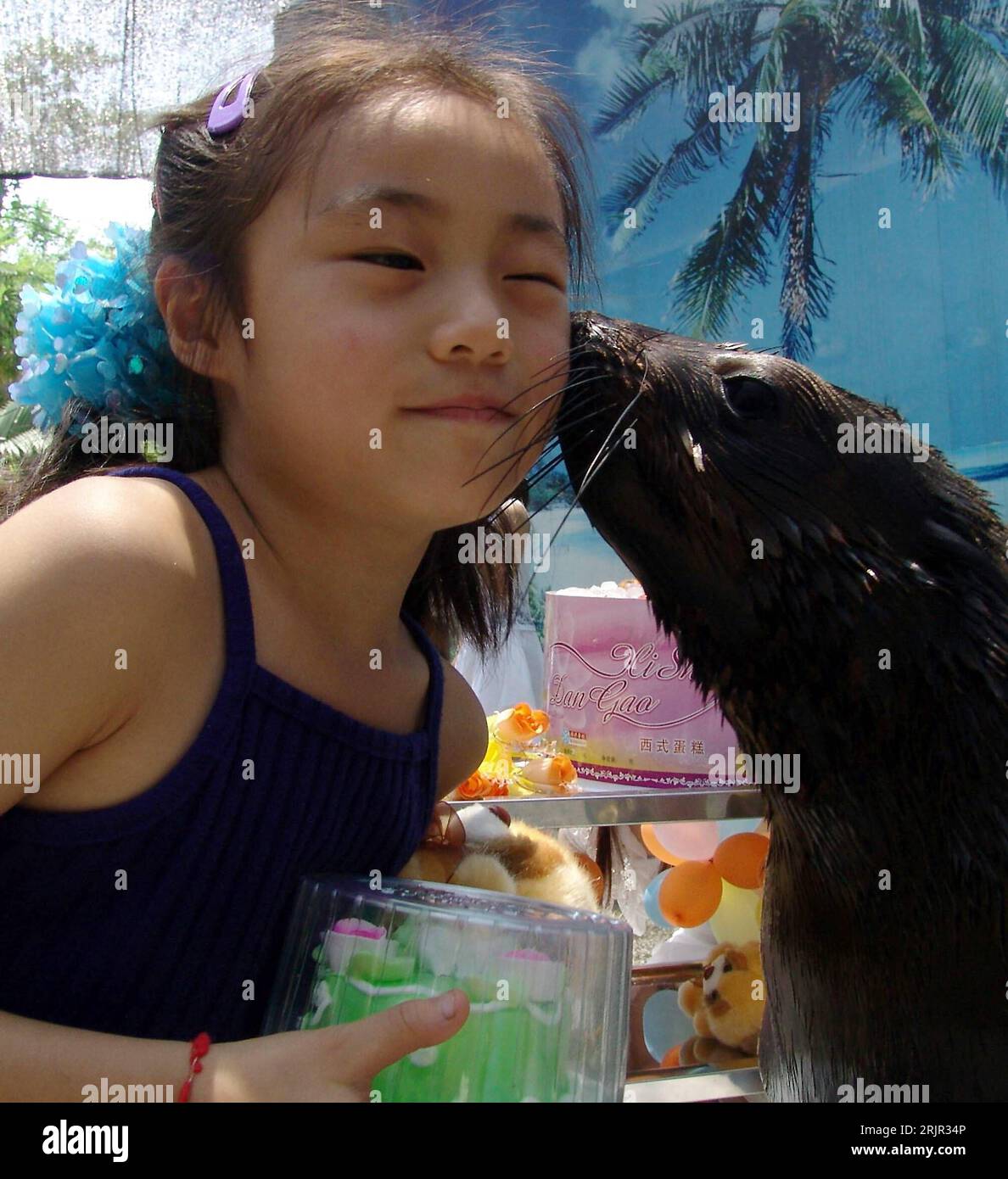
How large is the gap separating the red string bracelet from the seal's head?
0.43 metres

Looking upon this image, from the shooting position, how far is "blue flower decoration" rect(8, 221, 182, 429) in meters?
0.88

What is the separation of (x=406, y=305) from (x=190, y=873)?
1.43 ft

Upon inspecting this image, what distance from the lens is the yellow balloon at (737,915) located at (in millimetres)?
1439

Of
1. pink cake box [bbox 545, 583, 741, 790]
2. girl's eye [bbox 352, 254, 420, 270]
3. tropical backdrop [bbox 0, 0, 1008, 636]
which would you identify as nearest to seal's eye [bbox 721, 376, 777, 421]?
girl's eye [bbox 352, 254, 420, 270]

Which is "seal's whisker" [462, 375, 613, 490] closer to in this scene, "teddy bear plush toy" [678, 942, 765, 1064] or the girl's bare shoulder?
the girl's bare shoulder

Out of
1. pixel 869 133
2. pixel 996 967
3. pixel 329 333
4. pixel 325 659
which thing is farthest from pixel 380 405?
pixel 869 133

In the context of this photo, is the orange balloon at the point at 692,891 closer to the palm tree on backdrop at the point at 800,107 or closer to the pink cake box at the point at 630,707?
the pink cake box at the point at 630,707

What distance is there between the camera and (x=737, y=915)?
1.46m

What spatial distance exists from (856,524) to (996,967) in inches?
12.8

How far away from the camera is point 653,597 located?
2.49ft

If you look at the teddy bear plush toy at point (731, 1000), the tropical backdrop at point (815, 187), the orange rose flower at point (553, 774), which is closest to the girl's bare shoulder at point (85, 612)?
the orange rose flower at point (553, 774)

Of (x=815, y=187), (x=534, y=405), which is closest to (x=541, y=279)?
(x=534, y=405)
